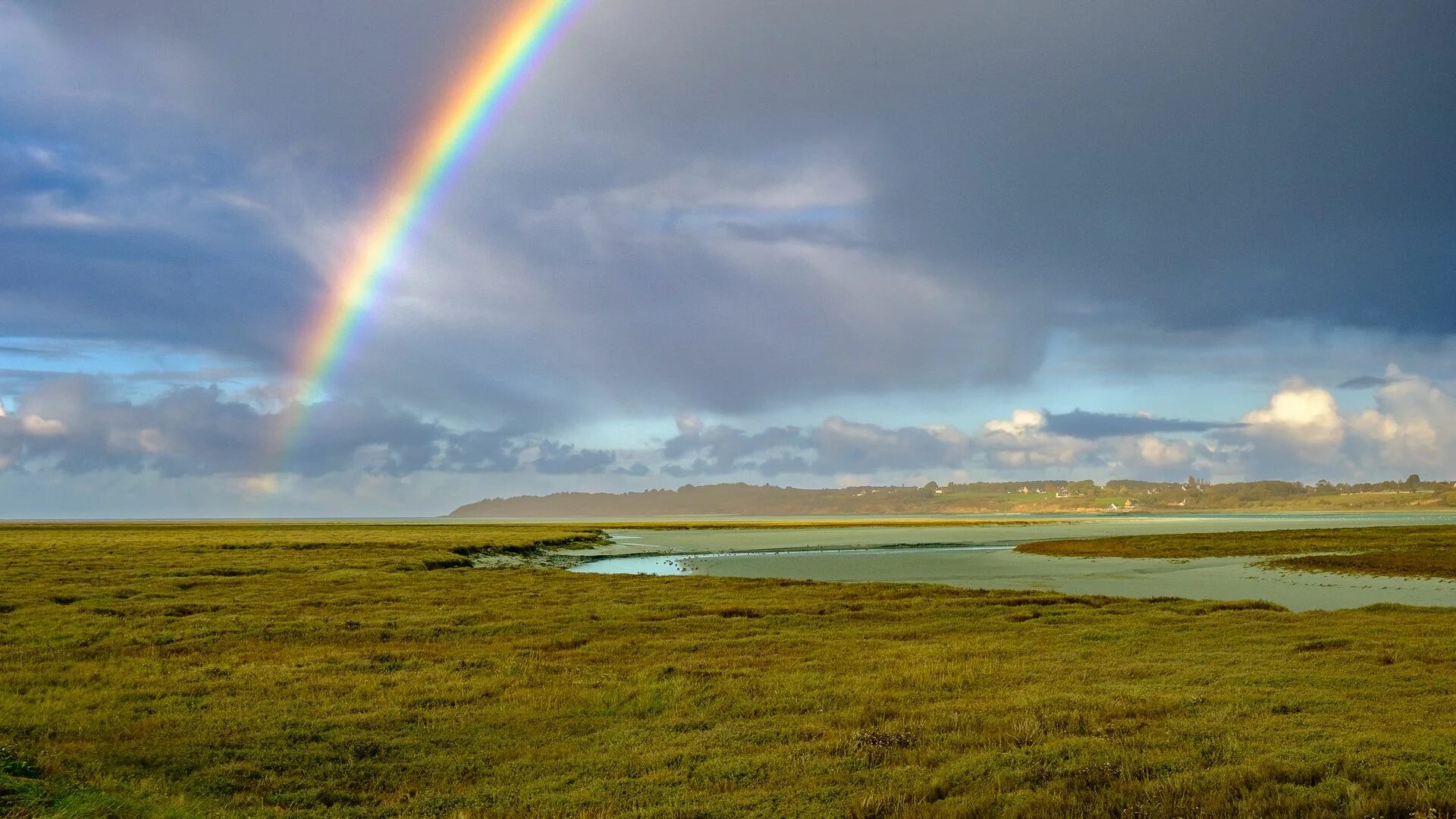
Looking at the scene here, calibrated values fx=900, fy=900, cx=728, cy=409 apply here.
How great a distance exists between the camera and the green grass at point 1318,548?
59.2 metres

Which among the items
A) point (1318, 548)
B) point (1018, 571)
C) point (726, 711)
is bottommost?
point (1318, 548)

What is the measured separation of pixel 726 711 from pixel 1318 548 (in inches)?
3377

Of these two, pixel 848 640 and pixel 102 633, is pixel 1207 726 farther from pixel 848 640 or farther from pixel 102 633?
pixel 102 633

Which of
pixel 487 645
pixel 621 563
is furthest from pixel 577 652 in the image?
pixel 621 563

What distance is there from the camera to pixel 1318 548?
274 ft

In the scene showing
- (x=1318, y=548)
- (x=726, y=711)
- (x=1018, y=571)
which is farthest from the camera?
(x=1318, y=548)

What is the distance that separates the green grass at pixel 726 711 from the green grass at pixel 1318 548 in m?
30.5

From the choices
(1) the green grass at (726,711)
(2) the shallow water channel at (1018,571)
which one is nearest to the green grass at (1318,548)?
(2) the shallow water channel at (1018,571)

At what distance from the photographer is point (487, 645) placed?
1080 inches

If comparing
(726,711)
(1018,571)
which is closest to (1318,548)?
(1018,571)

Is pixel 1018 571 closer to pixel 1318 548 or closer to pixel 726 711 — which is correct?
pixel 1318 548

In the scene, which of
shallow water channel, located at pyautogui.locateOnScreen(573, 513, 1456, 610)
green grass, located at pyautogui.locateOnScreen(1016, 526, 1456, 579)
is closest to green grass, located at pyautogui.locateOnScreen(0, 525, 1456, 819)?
shallow water channel, located at pyautogui.locateOnScreen(573, 513, 1456, 610)

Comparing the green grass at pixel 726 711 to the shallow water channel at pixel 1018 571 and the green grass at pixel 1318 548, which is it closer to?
the shallow water channel at pixel 1018 571

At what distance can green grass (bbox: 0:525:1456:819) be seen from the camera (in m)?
12.1
